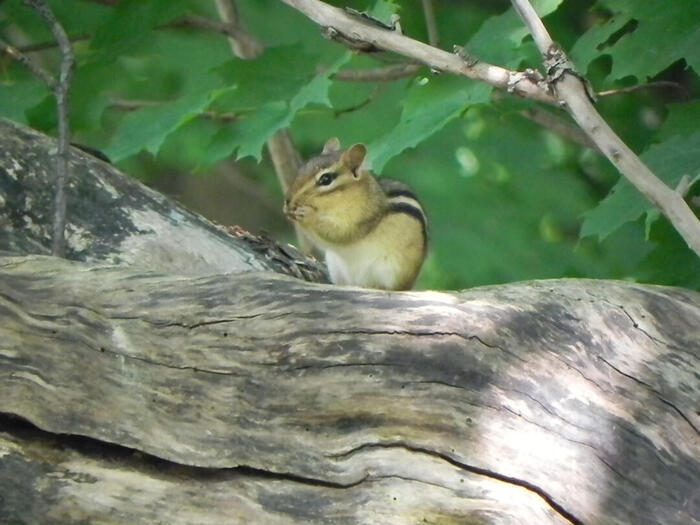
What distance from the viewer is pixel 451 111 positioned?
372 cm

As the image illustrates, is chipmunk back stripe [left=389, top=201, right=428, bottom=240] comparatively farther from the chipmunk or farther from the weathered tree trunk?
the weathered tree trunk

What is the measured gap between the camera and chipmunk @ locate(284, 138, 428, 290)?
161 inches

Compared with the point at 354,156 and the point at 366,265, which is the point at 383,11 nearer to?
the point at 354,156

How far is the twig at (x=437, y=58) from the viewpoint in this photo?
3225 millimetres

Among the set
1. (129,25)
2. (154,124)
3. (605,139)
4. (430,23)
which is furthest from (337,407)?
(129,25)

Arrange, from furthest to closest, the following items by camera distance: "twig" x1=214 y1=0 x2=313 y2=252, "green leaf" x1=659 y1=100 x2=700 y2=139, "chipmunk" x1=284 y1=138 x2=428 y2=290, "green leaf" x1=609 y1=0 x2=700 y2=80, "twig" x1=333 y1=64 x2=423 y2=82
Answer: "twig" x1=214 y1=0 x2=313 y2=252 → "twig" x1=333 y1=64 x2=423 y2=82 → "chipmunk" x1=284 y1=138 x2=428 y2=290 → "green leaf" x1=659 y1=100 x2=700 y2=139 → "green leaf" x1=609 y1=0 x2=700 y2=80

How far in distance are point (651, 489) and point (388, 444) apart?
23.7 inches

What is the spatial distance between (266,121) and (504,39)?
80cm

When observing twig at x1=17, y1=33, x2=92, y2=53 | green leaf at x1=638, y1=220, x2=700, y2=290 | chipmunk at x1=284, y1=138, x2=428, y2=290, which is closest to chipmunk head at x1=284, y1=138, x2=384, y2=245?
chipmunk at x1=284, y1=138, x2=428, y2=290

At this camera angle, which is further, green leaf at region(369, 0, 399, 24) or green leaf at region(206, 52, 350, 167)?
green leaf at region(206, 52, 350, 167)

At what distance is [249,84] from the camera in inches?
164

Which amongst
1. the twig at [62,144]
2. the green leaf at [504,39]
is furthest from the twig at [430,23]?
the twig at [62,144]

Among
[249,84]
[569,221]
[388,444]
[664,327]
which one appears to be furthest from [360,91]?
[388,444]

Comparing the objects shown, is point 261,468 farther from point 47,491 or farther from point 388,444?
point 47,491
